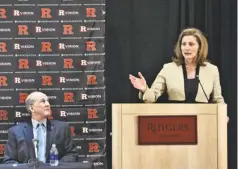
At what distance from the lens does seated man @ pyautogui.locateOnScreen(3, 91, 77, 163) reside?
3.46m

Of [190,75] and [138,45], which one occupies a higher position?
[138,45]

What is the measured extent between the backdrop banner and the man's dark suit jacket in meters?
0.58

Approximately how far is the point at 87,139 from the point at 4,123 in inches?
29.0

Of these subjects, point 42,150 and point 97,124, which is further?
point 97,124

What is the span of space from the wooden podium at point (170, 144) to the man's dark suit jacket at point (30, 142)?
0.66m

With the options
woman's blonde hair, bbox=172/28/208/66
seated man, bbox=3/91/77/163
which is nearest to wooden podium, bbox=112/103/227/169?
seated man, bbox=3/91/77/163

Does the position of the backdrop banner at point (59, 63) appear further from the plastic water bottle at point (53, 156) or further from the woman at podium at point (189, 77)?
the plastic water bottle at point (53, 156)

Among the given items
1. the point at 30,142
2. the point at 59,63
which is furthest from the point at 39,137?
the point at 59,63

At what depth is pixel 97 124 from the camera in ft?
13.8

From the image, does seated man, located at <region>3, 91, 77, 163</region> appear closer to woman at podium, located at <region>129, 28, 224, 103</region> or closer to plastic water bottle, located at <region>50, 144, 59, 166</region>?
plastic water bottle, located at <region>50, 144, 59, 166</region>

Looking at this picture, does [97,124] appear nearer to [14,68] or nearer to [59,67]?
[59,67]

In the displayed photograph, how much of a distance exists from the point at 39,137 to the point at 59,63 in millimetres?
816

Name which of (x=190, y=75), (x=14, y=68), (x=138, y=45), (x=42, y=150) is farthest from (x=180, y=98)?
(x=14, y=68)

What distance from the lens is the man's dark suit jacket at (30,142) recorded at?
3445 millimetres
